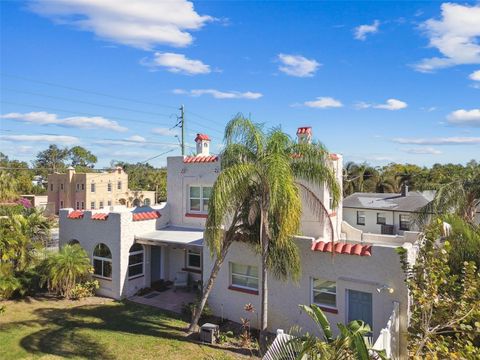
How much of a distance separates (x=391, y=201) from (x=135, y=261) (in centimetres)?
3013

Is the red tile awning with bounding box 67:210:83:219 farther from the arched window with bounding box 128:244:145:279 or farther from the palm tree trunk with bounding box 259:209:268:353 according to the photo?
the palm tree trunk with bounding box 259:209:268:353

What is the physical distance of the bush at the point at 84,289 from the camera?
62.3 ft

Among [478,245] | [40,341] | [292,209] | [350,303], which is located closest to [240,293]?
[350,303]

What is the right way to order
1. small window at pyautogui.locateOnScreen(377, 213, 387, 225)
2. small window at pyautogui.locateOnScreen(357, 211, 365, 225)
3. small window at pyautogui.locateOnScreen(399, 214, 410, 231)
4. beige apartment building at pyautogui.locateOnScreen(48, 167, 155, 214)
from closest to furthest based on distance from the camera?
small window at pyautogui.locateOnScreen(399, 214, 410, 231), small window at pyautogui.locateOnScreen(377, 213, 387, 225), small window at pyautogui.locateOnScreen(357, 211, 365, 225), beige apartment building at pyautogui.locateOnScreen(48, 167, 155, 214)

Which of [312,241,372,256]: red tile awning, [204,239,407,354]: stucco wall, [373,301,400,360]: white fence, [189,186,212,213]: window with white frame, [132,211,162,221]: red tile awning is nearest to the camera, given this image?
[373,301,400,360]: white fence

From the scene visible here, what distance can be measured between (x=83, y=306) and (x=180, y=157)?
9.30m

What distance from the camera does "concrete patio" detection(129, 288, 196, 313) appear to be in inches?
712

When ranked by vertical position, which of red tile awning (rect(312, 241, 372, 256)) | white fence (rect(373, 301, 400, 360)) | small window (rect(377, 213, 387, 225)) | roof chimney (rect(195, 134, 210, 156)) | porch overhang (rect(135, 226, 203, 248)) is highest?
roof chimney (rect(195, 134, 210, 156))

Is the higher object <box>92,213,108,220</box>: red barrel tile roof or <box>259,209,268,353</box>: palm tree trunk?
<box>92,213,108,220</box>: red barrel tile roof

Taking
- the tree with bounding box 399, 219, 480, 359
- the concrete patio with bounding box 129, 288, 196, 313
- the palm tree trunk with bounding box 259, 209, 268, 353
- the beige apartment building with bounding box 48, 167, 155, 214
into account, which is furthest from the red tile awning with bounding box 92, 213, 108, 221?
the beige apartment building with bounding box 48, 167, 155, 214

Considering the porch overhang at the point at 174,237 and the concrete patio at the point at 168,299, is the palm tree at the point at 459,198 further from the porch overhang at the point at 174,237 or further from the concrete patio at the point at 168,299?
the concrete patio at the point at 168,299

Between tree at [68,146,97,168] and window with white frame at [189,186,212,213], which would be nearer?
window with white frame at [189,186,212,213]

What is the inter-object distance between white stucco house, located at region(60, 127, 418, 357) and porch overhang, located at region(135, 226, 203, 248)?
0.05m

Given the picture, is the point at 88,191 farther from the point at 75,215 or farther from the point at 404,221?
the point at 404,221
